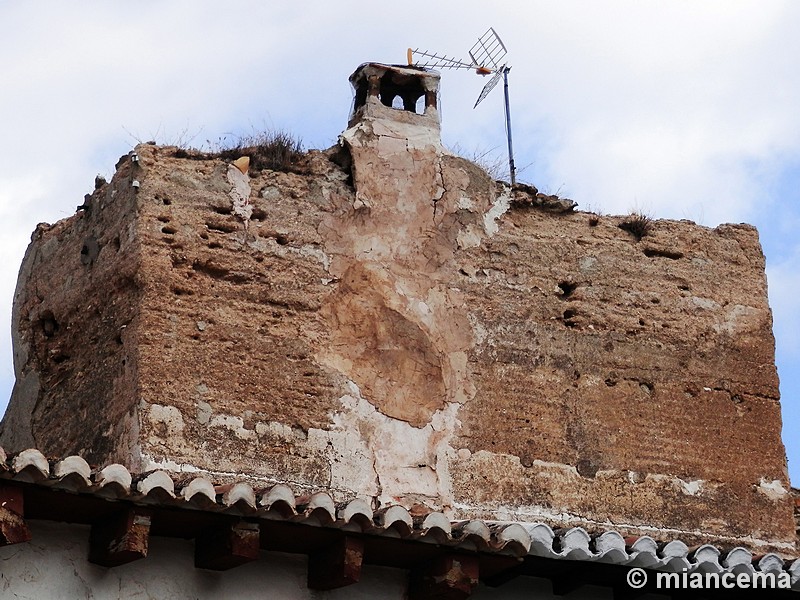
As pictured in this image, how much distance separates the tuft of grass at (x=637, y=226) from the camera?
1198cm

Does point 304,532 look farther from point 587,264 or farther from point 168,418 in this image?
point 587,264

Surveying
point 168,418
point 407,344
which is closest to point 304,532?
point 168,418

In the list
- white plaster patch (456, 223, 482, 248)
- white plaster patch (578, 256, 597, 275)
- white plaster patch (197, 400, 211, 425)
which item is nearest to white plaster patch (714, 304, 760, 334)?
white plaster patch (578, 256, 597, 275)

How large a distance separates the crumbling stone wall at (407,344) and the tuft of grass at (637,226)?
0.05 metres

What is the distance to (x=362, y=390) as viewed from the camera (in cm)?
1080

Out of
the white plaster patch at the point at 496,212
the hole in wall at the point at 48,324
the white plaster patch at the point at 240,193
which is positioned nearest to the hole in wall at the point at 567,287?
the white plaster patch at the point at 496,212

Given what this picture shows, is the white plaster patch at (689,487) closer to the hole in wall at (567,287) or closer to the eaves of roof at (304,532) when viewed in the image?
the hole in wall at (567,287)

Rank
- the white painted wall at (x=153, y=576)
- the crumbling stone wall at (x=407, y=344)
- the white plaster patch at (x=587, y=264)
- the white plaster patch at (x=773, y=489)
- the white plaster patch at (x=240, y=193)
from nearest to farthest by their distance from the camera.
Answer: the white painted wall at (x=153, y=576) → the crumbling stone wall at (x=407, y=344) → the white plaster patch at (x=240, y=193) → the white plaster patch at (x=773, y=489) → the white plaster patch at (x=587, y=264)

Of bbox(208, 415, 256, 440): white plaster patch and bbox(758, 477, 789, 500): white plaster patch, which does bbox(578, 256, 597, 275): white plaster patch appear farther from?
bbox(208, 415, 256, 440): white plaster patch

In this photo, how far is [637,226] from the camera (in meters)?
12.0

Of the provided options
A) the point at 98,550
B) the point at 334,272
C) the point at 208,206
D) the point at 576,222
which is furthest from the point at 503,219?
the point at 98,550

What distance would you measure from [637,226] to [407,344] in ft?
6.78

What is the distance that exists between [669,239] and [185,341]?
377cm

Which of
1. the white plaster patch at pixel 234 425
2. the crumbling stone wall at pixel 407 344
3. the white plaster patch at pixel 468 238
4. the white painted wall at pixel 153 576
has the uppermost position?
the white plaster patch at pixel 468 238
